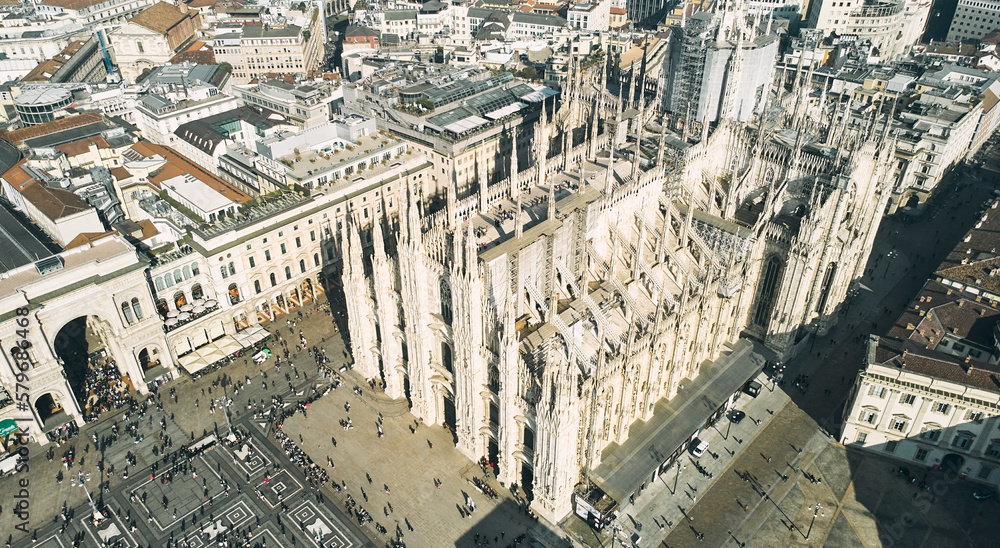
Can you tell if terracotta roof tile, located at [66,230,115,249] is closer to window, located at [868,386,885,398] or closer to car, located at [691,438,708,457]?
car, located at [691,438,708,457]

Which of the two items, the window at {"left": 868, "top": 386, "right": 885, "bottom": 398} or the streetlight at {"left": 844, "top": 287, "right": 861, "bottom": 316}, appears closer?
the window at {"left": 868, "top": 386, "right": 885, "bottom": 398}

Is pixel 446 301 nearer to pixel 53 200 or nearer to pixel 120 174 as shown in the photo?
pixel 53 200

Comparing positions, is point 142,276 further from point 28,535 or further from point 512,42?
point 512,42

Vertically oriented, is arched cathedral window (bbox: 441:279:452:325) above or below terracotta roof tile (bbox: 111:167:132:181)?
above

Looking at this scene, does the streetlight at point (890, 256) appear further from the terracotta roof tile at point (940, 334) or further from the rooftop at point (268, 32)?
the rooftop at point (268, 32)

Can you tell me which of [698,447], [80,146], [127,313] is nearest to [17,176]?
[80,146]

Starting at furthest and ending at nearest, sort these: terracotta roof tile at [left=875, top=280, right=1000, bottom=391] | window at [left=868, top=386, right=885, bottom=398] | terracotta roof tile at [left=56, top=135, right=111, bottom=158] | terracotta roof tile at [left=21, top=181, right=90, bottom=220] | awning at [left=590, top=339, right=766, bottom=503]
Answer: terracotta roof tile at [left=56, top=135, right=111, bottom=158]
terracotta roof tile at [left=21, top=181, right=90, bottom=220]
window at [left=868, top=386, right=885, bottom=398]
terracotta roof tile at [left=875, top=280, right=1000, bottom=391]
awning at [left=590, top=339, right=766, bottom=503]

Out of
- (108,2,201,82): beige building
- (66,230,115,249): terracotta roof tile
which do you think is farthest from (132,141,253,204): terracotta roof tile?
(108,2,201,82): beige building
